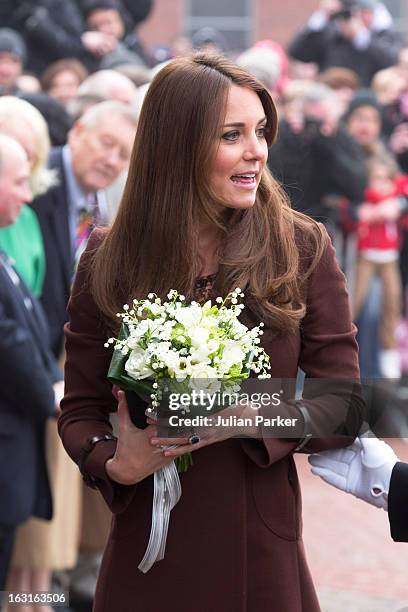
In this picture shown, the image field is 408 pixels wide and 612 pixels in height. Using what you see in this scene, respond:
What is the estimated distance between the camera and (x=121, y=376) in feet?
8.50

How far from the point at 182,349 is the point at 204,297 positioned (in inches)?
13.6

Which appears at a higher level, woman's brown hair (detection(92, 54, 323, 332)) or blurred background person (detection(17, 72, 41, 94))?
Answer: blurred background person (detection(17, 72, 41, 94))

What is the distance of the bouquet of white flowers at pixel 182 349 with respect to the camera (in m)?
2.53

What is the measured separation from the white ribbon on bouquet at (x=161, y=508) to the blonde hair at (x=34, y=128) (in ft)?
9.01

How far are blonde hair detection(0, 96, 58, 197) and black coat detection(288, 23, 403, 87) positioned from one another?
6628mm

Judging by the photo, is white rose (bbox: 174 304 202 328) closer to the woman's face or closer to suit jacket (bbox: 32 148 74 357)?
the woman's face

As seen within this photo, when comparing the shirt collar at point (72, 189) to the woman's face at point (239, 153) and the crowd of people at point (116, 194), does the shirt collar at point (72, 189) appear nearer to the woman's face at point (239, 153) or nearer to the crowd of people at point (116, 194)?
the crowd of people at point (116, 194)

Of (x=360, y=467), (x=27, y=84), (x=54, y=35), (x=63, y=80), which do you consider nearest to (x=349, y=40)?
(x=54, y=35)

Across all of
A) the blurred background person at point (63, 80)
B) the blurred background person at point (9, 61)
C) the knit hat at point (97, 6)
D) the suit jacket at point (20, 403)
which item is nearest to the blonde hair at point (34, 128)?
the suit jacket at point (20, 403)

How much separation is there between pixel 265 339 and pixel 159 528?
1.61 feet

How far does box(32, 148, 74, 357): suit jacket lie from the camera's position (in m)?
5.32

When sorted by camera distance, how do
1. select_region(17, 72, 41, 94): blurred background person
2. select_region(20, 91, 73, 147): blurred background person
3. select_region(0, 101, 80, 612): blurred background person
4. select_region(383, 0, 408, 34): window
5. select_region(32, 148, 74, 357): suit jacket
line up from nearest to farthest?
select_region(0, 101, 80, 612): blurred background person → select_region(32, 148, 74, 357): suit jacket → select_region(20, 91, 73, 147): blurred background person → select_region(17, 72, 41, 94): blurred background person → select_region(383, 0, 408, 34): window

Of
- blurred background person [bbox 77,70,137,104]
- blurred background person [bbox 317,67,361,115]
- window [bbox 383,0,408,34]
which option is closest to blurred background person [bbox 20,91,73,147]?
blurred background person [bbox 77,70,137,104]

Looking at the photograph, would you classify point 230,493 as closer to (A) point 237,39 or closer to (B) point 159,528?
(B) point 159,528
